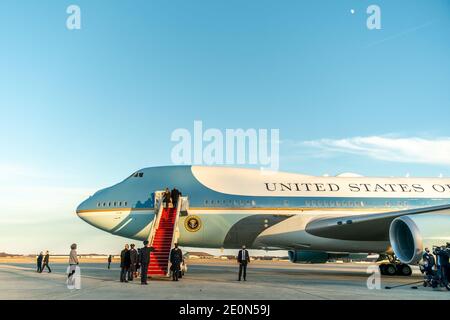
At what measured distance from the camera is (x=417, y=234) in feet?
47.3

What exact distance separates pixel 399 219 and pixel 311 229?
4594 mm

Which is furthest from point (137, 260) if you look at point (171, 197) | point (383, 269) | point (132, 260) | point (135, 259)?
point (383, 269)

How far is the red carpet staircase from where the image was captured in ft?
50.4

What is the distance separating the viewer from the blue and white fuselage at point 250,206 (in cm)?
1934

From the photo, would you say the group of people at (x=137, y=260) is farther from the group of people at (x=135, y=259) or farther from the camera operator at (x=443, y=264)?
the camera operator at (x=443, y=264)

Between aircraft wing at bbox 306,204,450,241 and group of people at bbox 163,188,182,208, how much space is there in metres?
5.35

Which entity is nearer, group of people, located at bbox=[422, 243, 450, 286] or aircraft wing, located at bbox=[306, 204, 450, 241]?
group of people, located at bbox=[422, 243, 450, 286]

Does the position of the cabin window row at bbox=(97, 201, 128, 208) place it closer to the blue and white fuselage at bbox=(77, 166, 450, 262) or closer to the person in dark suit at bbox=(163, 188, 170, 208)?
the blue and white fuselage at bbox=(77, 166, 450, 262)

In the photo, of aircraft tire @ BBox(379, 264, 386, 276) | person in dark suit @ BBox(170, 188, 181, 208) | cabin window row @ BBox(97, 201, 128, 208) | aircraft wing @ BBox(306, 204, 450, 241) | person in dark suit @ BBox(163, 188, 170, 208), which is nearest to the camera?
aircraft wing @ BBox(306, 204, 450, 241)

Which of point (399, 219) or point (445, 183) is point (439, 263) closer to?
point (399, 219)

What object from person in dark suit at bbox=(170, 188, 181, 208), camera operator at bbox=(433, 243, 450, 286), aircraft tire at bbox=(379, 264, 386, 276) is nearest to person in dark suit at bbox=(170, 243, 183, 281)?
person in dark suit at bbox=(170, 188, 181, 208)
